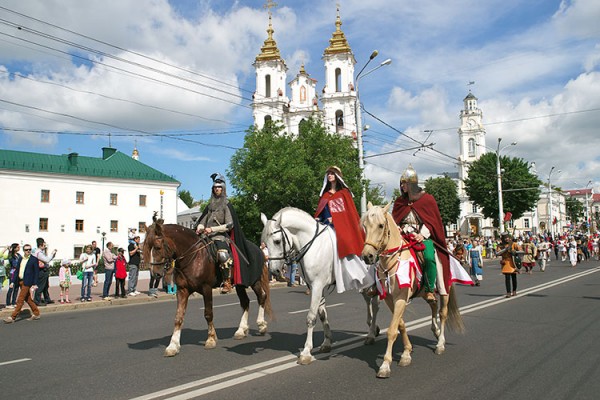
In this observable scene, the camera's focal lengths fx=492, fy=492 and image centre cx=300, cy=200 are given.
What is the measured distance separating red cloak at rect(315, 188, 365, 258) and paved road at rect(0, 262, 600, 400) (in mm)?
1624

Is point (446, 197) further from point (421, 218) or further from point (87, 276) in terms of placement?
point (421, 218)

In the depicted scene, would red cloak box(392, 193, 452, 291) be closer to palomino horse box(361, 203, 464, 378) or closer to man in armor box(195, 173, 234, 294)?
palomino horse box(361, 203, 464, 378)

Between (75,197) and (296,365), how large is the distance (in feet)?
185

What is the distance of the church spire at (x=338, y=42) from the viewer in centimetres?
7500

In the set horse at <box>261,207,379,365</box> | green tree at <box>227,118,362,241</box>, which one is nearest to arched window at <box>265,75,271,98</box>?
green tree at <box>227,118,362,241</box>

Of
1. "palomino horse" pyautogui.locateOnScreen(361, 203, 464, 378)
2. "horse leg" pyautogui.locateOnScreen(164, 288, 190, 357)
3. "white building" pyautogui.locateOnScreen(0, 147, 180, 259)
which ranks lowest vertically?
"horse leg" pyautogui.locateOnScreen(164, 288, 190, 357)

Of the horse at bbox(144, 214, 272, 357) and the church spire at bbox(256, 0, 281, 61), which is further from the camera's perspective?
the church spire at bbox(256, 0, 281, 61)

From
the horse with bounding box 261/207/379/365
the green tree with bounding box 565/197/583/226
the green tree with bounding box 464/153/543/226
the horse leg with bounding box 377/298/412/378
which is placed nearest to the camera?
the horse leg with bounding box 377/298/412/378

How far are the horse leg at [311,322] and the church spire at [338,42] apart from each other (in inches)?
2833


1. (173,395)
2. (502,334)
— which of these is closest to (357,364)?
(173,395)

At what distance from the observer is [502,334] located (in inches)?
354

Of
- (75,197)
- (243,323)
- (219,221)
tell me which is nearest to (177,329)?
(243,323)

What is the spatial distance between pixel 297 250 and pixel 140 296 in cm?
1360

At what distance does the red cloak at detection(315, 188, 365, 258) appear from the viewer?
7461 mm
